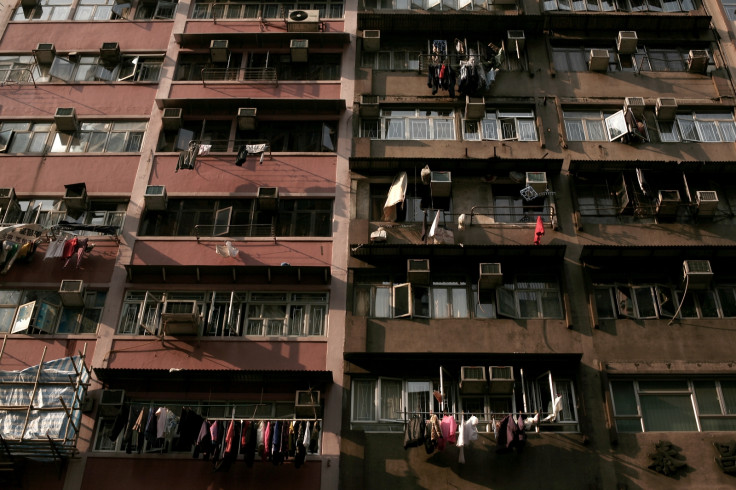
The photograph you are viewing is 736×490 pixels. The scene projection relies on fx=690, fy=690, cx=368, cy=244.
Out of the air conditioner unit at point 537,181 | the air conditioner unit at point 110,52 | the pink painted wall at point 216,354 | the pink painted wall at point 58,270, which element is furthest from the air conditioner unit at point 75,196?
the air conditioner unit at point 537,181

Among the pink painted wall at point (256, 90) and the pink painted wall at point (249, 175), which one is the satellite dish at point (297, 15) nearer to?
the pink painted wall at point (256, 90)

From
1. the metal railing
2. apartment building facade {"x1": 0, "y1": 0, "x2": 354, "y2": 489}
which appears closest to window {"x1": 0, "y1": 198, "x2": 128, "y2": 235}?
apartment building facade {"x1": 0, "y1": 0, "x2": 354, "y2": 489}

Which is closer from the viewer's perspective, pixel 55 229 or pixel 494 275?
pixel 494 275

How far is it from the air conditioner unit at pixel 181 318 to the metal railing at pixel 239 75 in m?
8.56

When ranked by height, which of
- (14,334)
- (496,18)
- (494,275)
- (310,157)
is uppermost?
(496,18)

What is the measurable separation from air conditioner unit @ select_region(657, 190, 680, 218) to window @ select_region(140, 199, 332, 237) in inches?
376

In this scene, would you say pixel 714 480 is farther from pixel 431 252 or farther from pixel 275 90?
pixel 275 90

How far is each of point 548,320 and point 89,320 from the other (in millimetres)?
12638

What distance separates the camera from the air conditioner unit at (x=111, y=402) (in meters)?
17.2

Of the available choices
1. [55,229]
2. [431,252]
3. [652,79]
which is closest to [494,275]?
[431,252]

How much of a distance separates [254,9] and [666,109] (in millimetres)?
14817

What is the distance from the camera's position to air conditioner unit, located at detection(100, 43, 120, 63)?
24.0 meters

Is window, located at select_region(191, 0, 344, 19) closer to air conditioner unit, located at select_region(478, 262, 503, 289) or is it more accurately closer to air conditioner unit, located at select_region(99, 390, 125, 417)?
air conditioner unit, located at select_region(478, 262, 503, 289)

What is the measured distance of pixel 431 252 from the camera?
19000mm
